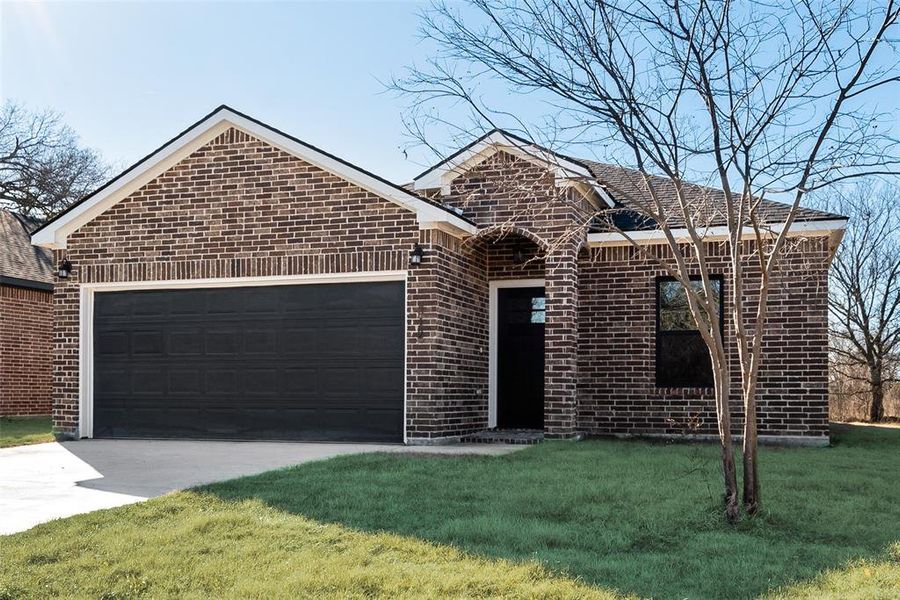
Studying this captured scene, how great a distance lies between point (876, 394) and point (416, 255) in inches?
760

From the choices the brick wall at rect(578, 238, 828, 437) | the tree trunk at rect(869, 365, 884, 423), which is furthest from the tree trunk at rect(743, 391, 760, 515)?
the tree trunk at rect(869, 365, 884, 423)

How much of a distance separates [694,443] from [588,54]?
7461 millimetres

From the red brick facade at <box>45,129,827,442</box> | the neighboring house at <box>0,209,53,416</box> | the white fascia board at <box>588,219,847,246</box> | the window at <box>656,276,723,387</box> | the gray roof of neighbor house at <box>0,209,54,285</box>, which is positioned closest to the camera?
the red brick facade at <box>45,129,827,442</box>


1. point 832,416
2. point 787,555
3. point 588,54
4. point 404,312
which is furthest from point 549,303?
point 832,416

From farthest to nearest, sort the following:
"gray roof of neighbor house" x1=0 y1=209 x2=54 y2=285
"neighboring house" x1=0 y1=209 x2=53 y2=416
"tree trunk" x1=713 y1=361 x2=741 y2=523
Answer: "gray roof of neighbor house" x1=0 y1=209 x2=54 y2=285
"neighboring house" x1=0 y1=209 x2=53 y2=416
"tree trunk" x1=713 y1=361 x2=741 y2=523

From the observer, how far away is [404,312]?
12875 millimetres

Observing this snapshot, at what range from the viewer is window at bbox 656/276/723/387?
1421 centimetres

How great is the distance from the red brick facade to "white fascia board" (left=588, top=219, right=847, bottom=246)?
0.81 feet

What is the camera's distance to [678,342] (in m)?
14.3

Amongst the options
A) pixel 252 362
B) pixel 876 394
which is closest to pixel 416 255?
pixel 252 362

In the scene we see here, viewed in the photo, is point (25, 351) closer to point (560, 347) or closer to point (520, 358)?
point (520, 358)

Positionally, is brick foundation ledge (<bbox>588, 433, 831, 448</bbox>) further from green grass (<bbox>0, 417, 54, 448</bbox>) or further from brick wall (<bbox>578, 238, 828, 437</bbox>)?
green grass (<bbox>0, 417, 54, 448</bbox>)

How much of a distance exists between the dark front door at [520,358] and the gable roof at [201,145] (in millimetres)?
2054

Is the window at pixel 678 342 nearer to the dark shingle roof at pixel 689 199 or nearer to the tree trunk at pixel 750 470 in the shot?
the dark shingle roof at pixel 689 199
